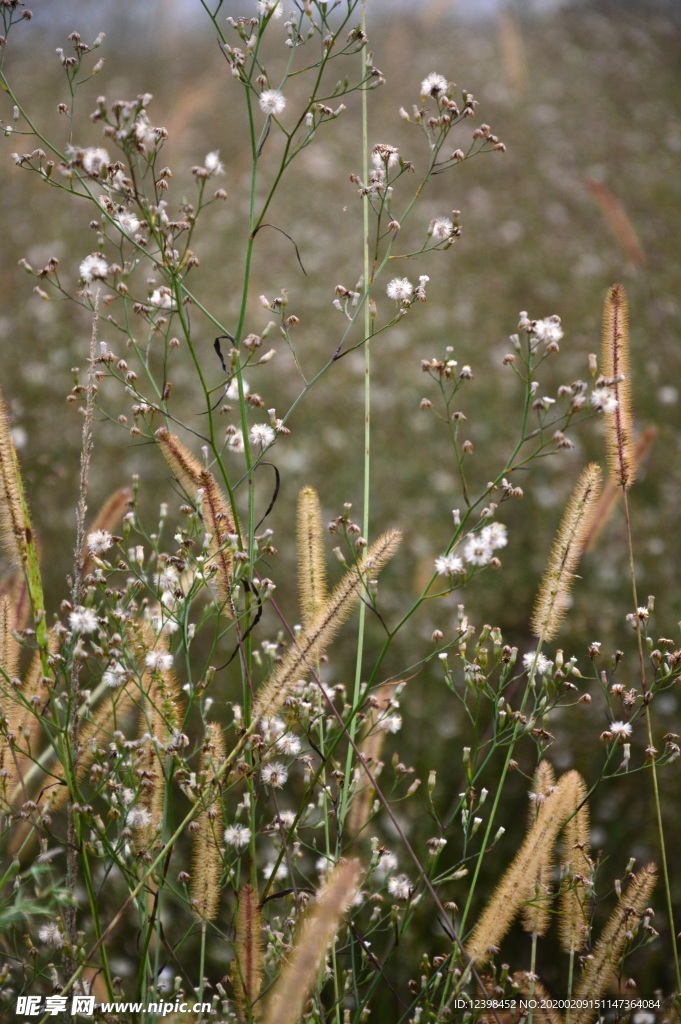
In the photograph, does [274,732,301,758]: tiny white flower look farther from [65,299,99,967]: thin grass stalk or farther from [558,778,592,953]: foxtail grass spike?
[558,778,592,953]: foxtail grass spike

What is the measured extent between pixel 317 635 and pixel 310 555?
20 cm

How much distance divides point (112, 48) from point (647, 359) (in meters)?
8.17

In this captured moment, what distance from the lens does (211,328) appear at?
716 centimetres

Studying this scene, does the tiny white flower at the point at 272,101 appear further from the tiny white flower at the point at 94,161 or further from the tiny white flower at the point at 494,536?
the tiny white flower at the point at 494,536

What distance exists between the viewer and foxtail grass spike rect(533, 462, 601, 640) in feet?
5.56

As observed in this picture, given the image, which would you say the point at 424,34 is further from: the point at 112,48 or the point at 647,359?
the point at 647,359

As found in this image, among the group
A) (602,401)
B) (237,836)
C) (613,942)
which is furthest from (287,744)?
(602,401)

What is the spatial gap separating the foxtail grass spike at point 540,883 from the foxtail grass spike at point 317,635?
514mm

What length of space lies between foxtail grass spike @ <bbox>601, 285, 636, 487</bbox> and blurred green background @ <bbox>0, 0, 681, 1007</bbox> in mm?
1286

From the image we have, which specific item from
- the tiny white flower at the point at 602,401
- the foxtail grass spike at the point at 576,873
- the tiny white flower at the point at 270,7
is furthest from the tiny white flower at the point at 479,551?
the tiny white flower at the point at 270,7

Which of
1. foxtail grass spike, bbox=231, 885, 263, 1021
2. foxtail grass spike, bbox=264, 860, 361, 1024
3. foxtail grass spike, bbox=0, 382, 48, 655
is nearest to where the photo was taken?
foxtail grass spike, bbox=264, 860, 361, 1024

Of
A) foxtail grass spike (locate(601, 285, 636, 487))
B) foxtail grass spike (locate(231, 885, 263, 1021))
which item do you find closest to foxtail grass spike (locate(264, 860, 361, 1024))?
foxtail grass spike (locate(231, 885, 263, 1021))

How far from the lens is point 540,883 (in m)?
1.68

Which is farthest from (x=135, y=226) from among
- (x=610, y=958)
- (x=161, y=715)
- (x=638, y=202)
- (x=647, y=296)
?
(x=638, y=202)
